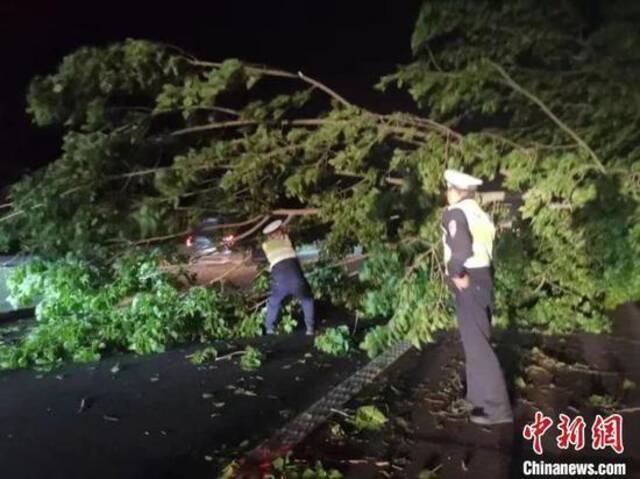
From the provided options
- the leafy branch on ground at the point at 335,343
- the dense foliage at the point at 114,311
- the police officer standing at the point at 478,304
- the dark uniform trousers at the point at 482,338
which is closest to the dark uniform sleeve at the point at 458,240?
the police officer standing at the point at 478,304

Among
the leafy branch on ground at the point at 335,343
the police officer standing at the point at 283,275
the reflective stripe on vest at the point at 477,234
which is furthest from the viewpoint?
the police officer standing at the point at 283,275

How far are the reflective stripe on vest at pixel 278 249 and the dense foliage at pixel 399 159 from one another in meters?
0.32

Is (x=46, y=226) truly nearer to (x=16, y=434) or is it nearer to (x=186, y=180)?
(x=186, y=180)

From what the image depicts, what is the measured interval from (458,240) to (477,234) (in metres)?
0.19

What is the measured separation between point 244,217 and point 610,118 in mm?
3777

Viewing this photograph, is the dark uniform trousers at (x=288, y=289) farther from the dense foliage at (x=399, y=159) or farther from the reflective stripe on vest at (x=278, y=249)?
the dense foliage at (x=399, y=159)

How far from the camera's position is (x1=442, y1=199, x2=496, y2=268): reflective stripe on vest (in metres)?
4.42

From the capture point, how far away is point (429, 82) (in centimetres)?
604

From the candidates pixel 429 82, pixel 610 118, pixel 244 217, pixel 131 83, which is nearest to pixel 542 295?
pixel 610 118

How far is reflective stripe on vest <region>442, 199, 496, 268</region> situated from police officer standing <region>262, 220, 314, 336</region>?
11.2ft

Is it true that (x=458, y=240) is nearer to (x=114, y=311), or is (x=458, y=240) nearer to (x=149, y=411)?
(x=149, y=411)

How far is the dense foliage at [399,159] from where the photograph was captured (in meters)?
5.91

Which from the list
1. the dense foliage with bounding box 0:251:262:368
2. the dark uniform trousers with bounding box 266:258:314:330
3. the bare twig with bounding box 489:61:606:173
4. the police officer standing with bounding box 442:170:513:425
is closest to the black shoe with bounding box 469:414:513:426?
the police officer standing with bounding box 442:170:513:425

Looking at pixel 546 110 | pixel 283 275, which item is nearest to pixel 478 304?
pixel 546 110
